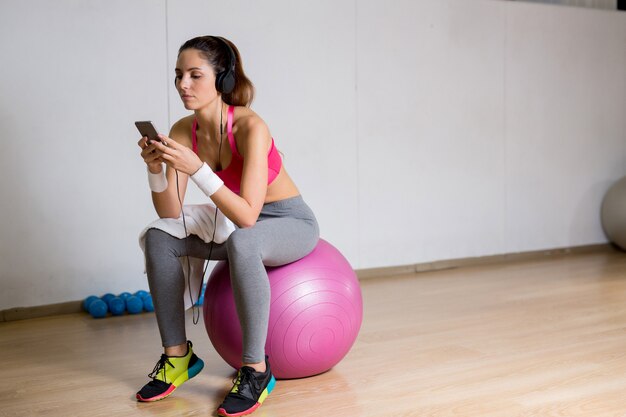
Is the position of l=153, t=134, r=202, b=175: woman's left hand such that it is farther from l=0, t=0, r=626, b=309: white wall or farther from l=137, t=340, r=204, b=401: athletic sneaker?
l=0, t=0, r=626, b=309: white wall

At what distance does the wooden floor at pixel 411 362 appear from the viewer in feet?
7.54

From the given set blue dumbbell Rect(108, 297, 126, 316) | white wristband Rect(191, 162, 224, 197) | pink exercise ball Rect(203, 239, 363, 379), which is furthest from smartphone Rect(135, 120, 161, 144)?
blue dumbbell Rect(108, 297, 126, 316)

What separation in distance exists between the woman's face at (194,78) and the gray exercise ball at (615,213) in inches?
153

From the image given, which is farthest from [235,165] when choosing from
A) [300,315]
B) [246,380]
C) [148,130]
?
[246,380]

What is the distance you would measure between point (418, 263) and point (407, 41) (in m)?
1.38

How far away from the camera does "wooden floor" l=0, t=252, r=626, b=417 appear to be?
2299 millimetres

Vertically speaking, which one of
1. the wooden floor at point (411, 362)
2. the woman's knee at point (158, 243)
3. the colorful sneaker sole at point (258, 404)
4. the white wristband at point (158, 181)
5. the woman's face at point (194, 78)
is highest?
the woman's face at point (194, 78)

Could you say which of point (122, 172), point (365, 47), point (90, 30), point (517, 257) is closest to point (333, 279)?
point (122, 172)

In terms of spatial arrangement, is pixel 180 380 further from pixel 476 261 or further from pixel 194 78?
pixel 476 261

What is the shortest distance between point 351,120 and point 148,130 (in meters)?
2.47

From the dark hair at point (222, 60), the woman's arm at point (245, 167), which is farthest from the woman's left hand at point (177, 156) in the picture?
the dark hair at point (222, 60)

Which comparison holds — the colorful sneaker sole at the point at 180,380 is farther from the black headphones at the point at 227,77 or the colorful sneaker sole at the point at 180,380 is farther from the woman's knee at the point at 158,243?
the black headphones at the point at 227,77

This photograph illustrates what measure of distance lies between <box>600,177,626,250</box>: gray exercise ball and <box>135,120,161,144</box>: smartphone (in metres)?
4.07

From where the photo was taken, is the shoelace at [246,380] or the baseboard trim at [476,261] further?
the baseboard trim at [476,261]
